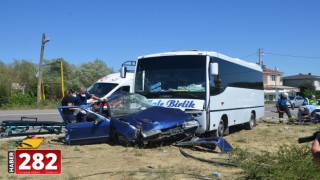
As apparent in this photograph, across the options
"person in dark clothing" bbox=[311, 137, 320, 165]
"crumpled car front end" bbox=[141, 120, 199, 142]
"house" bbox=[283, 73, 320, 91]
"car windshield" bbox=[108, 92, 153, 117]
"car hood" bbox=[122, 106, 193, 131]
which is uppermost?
"house" bbox=[283, 73, 320, 91]

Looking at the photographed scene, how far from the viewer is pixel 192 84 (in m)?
11.6

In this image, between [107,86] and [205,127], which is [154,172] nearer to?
[205,127]

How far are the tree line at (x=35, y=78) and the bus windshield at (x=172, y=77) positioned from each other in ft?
79.7

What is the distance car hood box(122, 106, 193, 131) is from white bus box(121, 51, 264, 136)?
64 centimetres

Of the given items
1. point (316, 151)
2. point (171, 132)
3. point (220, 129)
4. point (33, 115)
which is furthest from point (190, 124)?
point (33, 115)

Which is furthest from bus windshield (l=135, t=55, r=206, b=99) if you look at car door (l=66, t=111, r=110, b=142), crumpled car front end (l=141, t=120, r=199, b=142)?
car door (l=66, t=111, r=110, b=142)

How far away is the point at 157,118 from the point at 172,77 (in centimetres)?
203

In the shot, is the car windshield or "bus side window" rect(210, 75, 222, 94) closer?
the car windshield

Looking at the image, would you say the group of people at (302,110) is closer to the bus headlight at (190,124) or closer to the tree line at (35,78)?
the bus headlight at (190,124)

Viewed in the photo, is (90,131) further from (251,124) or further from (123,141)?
(251,124)

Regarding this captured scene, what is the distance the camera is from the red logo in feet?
15.9

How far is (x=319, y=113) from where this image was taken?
2006 centimetres

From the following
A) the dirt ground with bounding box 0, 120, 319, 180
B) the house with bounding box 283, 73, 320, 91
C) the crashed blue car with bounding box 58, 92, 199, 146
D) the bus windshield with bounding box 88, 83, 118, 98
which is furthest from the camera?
the house with bounding box 283, 73, 320, 91

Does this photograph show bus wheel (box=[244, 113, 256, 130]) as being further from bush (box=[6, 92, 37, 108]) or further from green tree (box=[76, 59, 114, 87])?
green tree (box=[76, 59, 114, 87])
